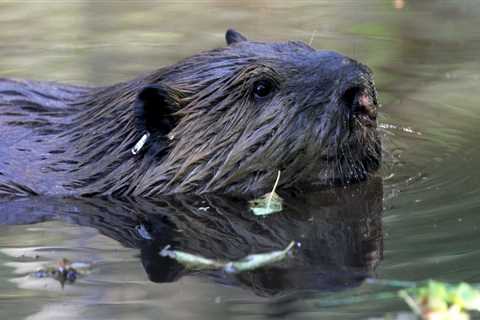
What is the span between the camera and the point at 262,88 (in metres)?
5.75

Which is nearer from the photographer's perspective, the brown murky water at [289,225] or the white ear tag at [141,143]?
the brown murky water at [289,225]

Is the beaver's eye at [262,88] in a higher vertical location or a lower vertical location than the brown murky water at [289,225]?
higher

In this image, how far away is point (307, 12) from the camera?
35.0 ft

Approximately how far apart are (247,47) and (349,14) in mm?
4716

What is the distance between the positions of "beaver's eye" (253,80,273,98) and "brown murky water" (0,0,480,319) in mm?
589

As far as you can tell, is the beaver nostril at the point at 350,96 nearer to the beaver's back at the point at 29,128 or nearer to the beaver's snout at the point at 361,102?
the beaver's snout at the point at 361,102

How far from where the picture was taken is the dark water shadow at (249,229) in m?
4.52

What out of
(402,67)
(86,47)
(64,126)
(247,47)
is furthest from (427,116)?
(86,47)

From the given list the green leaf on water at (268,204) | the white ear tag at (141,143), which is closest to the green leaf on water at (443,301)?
the green leaf on water at (268,204)

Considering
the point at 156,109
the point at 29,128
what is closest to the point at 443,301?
the point at 156,109

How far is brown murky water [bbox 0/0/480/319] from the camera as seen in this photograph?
4.28m

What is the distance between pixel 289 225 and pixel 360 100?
77 cm

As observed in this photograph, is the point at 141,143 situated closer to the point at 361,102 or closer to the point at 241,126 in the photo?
the point at 241,126

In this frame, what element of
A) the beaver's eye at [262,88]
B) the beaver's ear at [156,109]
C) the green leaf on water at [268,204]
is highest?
the beaver's eye at [262,88]
